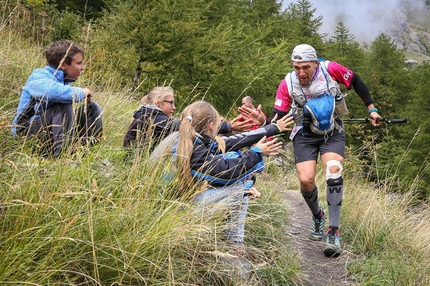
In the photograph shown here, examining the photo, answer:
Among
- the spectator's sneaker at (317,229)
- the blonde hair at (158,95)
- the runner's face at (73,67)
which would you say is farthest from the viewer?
the blonde hair at (158,95)

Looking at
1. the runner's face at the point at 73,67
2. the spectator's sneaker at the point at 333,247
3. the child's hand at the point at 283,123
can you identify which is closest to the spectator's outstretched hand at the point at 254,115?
the child's hand at the point at 283,123

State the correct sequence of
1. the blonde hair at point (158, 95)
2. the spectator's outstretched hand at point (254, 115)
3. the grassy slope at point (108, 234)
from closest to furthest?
the grassy slope at point (108, 234), the spectator's outstretched hand at point (254, 115), the blonde hair at point (158, 95)

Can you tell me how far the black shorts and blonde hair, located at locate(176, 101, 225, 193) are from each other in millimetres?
1291

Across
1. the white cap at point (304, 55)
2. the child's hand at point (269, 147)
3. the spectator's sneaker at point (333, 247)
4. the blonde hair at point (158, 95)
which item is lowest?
the spectator's sneaker at point (333, 247)

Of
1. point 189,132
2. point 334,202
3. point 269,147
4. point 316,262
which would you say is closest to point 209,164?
point 189,132

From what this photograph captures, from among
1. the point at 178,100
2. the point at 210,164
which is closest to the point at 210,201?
the point at 210,164

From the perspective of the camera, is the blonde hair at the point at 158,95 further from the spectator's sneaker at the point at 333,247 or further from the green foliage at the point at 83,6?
the green foliage at the point at 83,6

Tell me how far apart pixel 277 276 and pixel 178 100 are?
8.24m

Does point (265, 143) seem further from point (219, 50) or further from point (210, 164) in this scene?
point (219, 50)

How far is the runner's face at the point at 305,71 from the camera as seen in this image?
13.7 feet

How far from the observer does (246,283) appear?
254 cm

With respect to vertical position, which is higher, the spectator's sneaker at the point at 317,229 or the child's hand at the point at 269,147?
the child's hand at the point at 269,147

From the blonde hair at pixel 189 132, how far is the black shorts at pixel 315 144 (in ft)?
4.24

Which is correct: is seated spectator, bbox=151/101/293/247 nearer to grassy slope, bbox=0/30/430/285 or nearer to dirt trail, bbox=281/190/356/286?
grassy slope, bbox=0/30/430/285
